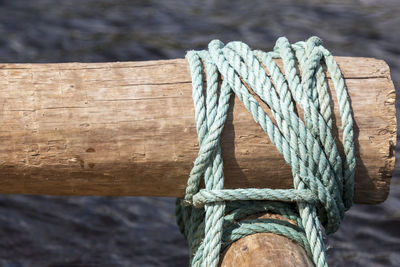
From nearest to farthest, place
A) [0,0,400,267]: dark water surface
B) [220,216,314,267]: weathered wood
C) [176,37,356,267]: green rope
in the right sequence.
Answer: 1. [220,216,314,267]: weathered wood
2. [176,37,356,267]: green rope
3. [0,0,400,267]: dark water surface

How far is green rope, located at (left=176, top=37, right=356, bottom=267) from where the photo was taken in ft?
5.63

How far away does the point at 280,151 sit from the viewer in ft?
5.64

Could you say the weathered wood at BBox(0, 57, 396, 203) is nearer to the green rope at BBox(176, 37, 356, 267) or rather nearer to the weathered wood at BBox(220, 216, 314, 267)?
the green rope at BBox(176, 37, 356, 267)

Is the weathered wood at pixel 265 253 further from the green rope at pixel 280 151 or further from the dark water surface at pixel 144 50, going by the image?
the dark water surface at pixel 144 50

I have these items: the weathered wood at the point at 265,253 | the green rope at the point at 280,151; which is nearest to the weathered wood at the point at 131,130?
the green rope at the point at 280,151

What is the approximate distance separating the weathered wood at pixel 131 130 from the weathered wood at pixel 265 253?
18 cm

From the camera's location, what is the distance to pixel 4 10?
5.92m

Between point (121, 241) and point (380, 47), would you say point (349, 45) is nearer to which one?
point (380, 47)

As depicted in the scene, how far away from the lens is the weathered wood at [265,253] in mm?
1613

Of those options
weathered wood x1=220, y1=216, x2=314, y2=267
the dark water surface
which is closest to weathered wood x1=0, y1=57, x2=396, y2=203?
weathered wood x1=220, y1=216, x2=314, y2=267

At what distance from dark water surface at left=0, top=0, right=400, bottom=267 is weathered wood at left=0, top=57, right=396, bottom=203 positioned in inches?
79.4

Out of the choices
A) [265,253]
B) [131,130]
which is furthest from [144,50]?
[265,253]

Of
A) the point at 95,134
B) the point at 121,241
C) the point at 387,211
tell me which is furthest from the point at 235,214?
the point at 387,211

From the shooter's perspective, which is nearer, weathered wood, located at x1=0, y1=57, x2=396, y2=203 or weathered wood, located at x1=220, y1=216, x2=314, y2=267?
weathered wood, located at x1=220, y1=216, x2=314, y2=267
